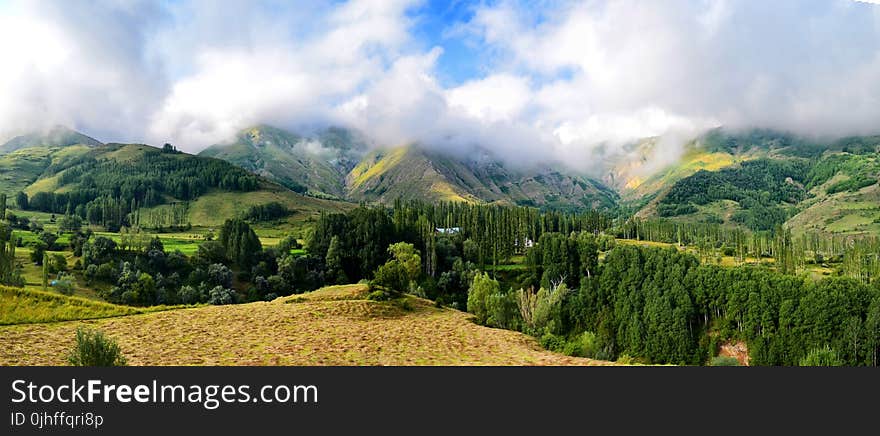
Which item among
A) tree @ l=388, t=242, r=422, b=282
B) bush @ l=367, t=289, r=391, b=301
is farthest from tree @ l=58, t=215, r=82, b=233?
bush @ l=367, t=289, r=391, b=301

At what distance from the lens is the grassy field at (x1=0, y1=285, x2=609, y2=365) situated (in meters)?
13.5

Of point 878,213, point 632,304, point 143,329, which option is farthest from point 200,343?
point 878,213

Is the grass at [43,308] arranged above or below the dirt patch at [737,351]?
above

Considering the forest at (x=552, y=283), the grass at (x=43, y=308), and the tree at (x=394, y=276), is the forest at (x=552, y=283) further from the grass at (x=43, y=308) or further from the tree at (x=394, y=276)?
the grass at (x=43, y=308)

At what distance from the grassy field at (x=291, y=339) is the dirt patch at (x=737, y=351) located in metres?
48.0

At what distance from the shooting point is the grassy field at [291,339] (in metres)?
13.5

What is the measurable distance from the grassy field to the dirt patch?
4801 centimetres

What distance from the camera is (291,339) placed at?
16.5 metres

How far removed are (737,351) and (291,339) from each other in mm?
57651

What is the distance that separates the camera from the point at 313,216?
525 ft

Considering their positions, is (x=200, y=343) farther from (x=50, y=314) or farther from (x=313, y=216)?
(x=313, y=216)

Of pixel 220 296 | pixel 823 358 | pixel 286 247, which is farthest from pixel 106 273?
pixel 823 358

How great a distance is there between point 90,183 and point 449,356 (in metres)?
213

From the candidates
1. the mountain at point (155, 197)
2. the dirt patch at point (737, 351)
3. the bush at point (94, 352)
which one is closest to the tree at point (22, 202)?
the mountain at point (155, 197)
